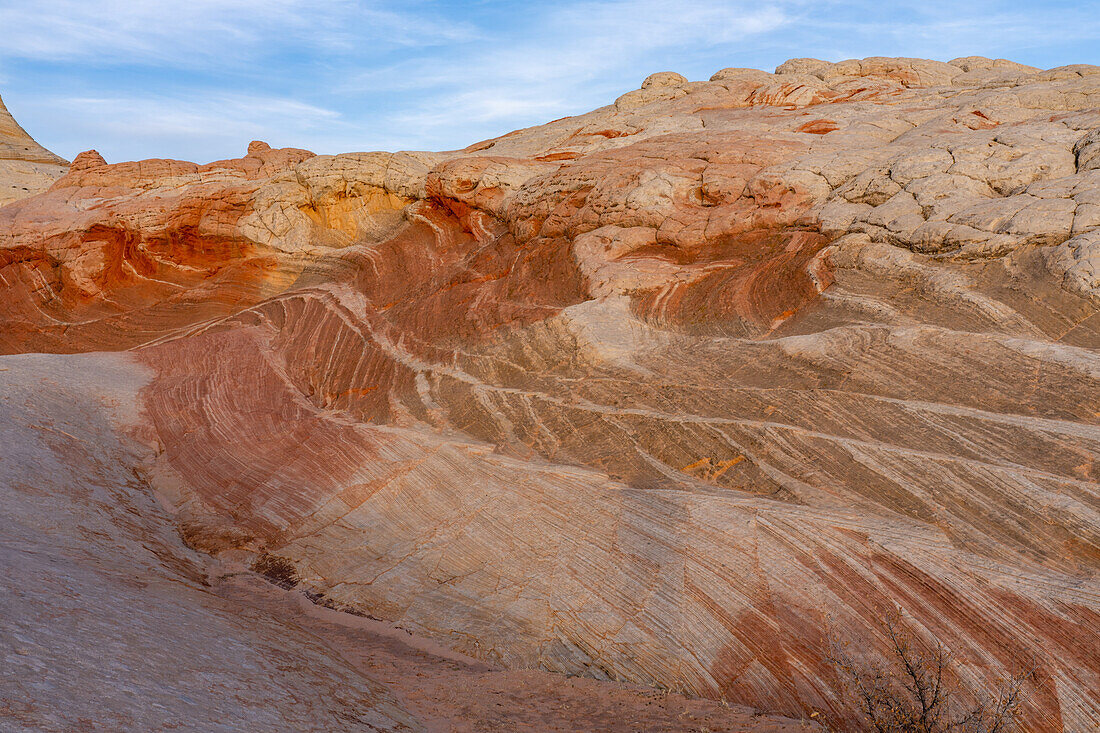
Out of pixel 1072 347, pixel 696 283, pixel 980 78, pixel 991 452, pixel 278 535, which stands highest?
pixel 980 78

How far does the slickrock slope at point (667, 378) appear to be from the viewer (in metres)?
7.77

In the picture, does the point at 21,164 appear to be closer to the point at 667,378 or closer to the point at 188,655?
the point at 667,378

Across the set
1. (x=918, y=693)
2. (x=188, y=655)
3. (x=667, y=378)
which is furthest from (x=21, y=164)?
(x=918, y=693)

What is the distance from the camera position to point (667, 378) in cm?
1199

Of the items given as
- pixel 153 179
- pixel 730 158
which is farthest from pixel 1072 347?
pixel 153 179

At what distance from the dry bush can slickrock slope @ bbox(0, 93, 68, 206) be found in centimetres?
3463

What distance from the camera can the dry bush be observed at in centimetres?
620

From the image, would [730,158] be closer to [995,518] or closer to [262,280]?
[995,518]

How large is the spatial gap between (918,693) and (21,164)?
150ft

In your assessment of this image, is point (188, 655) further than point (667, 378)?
No

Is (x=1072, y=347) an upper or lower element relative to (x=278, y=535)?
upper

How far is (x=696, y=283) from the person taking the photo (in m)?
14.5

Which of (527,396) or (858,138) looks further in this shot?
(858,138)

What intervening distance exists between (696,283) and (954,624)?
871 centimetres
